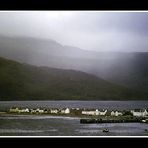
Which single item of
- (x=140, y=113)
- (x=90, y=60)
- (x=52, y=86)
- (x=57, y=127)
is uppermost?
(x=90, y=60)

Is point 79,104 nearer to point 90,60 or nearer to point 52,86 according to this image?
point 52,86

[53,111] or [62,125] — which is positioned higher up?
[53,111]

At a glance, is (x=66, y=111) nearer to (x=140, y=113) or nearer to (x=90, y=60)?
(x=90, y=60)

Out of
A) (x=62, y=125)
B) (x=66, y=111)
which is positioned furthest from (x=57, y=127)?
(x=66, y=111)

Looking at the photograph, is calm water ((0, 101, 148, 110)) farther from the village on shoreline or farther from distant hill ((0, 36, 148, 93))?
distant hill ((0, 36, 148, 93))
